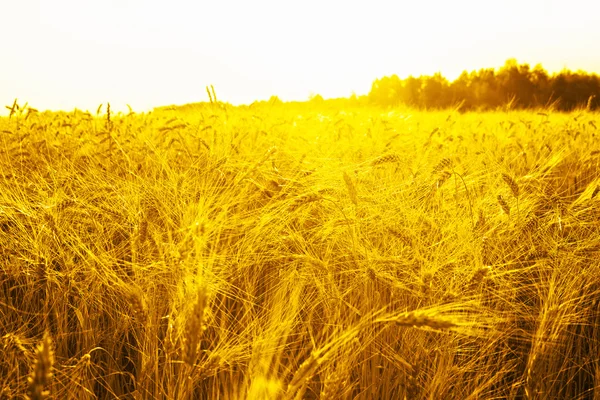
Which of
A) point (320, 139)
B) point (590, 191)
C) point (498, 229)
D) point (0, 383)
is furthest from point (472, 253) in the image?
point (320, 139)

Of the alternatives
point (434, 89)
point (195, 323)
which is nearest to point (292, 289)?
point (195, 323)

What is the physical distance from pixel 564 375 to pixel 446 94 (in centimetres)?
1439

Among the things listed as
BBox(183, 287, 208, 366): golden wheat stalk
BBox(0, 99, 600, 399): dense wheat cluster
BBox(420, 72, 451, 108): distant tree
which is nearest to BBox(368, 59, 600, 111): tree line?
BBox(420, 72, 451, 108): distant tree

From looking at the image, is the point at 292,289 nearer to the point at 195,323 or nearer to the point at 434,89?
the point at 195,323

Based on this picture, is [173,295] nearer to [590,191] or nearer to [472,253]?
[472,253]

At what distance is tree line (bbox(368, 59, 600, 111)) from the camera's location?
14.0 metres

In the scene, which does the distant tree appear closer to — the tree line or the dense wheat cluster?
the tree line

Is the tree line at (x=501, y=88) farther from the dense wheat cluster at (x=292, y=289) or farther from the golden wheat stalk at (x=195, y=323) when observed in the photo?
the golden wheat stalk at (x=195, y=323)

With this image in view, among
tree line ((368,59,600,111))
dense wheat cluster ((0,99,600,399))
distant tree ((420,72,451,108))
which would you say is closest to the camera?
dense wheat cluster ((0,99,600,399))

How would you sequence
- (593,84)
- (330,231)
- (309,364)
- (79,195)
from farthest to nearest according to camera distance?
(593,84), (79,195), (330,231), (309,364)

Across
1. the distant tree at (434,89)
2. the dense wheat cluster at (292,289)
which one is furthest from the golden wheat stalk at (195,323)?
the distant tree at (434,89)

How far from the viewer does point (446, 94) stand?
47.9 feet

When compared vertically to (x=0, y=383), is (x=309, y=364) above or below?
above

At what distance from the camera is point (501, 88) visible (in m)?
14.2
